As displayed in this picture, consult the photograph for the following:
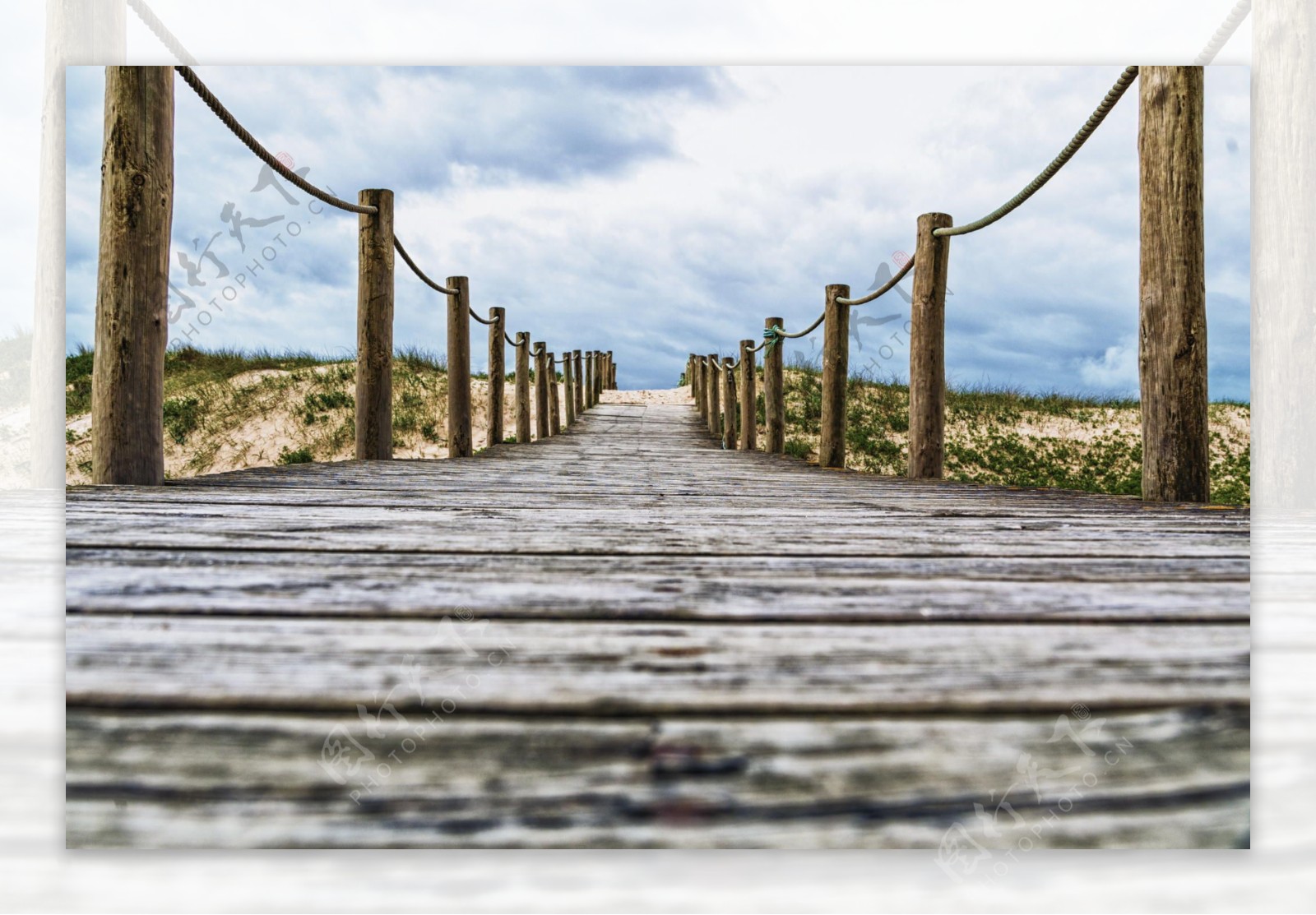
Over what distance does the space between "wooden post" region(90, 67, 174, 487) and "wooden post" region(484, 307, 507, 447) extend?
4.88 m

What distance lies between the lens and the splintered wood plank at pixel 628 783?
0.79 m

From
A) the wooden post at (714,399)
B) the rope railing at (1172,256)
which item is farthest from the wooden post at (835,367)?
the wooden post at (714,399)

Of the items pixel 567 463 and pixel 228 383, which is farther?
pixel 228 383

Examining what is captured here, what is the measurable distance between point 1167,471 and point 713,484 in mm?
1533

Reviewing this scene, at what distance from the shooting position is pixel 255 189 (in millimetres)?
3826

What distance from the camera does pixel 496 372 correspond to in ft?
24.3

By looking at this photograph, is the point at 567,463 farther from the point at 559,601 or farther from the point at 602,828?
the point at 602,828

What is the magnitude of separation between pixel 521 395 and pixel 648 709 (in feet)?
26.1

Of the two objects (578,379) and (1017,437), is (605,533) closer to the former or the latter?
(578,379)

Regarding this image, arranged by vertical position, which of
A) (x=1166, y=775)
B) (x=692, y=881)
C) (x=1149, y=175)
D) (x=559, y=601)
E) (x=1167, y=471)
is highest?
(x=1149, y=175)
